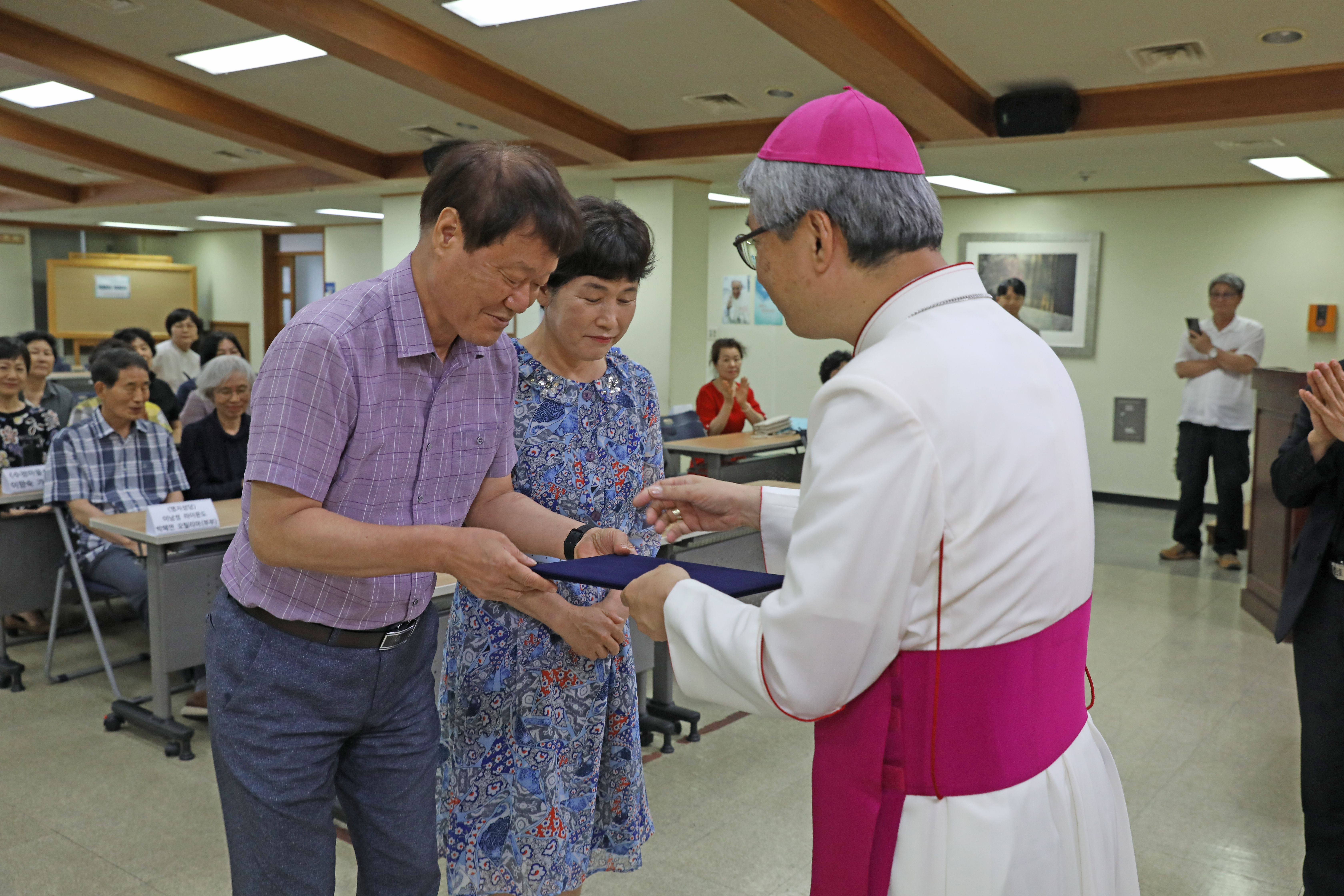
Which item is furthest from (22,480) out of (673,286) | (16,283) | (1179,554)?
(16,283)

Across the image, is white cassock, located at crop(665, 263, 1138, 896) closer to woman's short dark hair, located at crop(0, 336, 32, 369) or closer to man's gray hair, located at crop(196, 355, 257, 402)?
man's gray hair, located at crop(196, 355, 257, 402)

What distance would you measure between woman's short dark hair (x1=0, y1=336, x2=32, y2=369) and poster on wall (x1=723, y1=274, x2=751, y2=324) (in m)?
8.07

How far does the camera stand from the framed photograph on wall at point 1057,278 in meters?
9.89

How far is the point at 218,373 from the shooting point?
4.91 metres

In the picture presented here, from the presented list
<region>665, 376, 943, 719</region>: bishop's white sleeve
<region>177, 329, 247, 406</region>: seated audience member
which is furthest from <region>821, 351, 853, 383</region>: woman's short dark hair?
<region>665, 376, 943, 719</region>: bishop's white sleeve

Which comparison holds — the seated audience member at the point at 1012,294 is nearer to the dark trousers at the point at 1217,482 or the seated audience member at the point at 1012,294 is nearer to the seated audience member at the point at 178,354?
the dark trousers at the point at 1217,482

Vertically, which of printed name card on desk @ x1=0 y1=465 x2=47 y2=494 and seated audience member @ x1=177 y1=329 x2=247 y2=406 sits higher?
seated audience member @ x1=177 y1=329 x2=247 y2=406

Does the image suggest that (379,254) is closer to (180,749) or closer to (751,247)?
(180,749)

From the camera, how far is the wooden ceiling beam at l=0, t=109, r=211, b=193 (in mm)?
9359

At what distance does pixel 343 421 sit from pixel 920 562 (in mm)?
868

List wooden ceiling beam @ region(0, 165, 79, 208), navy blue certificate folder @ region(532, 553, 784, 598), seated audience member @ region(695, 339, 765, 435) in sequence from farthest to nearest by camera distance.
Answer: wooden ceiling beam @ region(0, 165, 79, 208) < seated audience member @ region(695, 339, 765, 435) < navy blue certificate folder @ region(532, 553, 784, 598)

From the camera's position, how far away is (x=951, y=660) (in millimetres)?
1180

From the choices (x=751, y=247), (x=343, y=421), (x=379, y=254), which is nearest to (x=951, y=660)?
(x=751, y=247)

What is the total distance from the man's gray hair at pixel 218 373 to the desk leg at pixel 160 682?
1.08 meters
